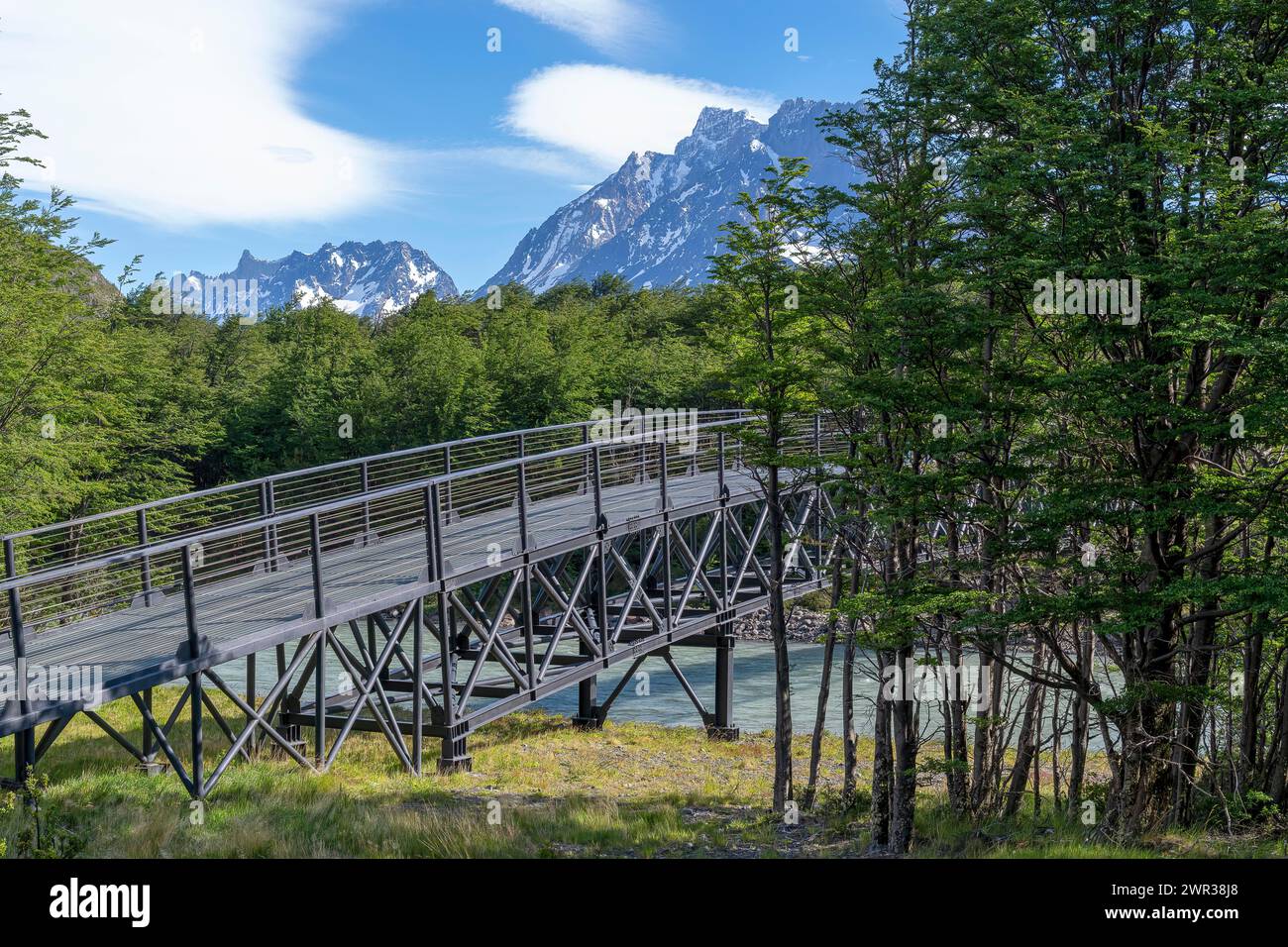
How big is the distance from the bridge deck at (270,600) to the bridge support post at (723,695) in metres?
3.28

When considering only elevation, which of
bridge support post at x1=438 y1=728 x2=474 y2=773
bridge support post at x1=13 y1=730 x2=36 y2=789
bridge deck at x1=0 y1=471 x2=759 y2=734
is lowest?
bridge support post at x1=438 y1=728 x2=474 y2=773

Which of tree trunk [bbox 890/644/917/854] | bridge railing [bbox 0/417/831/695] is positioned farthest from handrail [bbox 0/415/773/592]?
tree trunk [bbox 890/644/917/854]

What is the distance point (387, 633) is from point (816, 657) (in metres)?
21.4

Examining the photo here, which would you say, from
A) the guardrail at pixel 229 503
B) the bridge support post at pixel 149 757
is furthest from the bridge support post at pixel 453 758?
the guardrail at pixel 229 503

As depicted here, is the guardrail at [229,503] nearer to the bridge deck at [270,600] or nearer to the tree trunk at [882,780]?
the bridge deck at [270,600]

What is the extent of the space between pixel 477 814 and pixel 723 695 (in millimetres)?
11014

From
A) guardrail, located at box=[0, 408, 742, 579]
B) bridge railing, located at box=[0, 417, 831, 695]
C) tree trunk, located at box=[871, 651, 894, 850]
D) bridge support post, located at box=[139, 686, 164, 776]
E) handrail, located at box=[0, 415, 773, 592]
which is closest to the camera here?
handrail, located at box=[0, 415, 773, 592]

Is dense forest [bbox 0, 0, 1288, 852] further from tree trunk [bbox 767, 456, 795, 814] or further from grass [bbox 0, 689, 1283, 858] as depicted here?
grass [bbox 0, 689, 1283, 858]

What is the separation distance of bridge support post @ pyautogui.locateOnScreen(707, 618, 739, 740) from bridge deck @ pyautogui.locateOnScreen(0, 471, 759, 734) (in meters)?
3.28

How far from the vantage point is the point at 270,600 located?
13.6 metres

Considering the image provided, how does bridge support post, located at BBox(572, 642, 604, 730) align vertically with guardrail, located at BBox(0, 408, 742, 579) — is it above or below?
below

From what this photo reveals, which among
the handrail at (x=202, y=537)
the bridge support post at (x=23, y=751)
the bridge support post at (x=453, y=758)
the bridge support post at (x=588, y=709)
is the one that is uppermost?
the handrail at (x=202, y=537)

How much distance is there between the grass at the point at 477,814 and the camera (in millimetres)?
9156

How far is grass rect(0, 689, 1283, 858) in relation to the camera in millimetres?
9156
